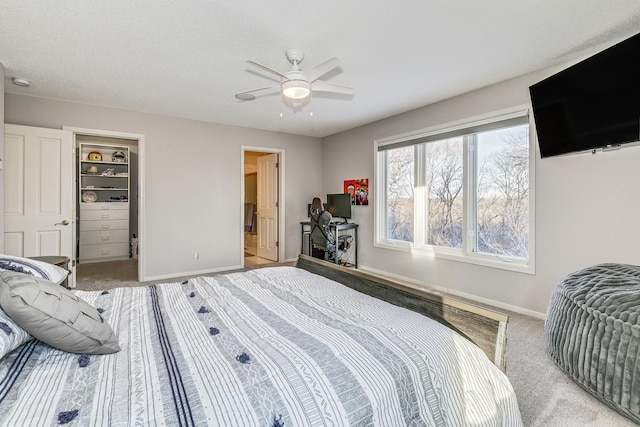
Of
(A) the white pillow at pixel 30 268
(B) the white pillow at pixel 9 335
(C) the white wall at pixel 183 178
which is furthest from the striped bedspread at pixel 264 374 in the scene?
(C) the white wall at pixel 183 178

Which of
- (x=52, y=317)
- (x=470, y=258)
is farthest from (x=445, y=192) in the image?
(x=52, y=317)

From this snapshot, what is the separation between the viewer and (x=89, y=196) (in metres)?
6.05

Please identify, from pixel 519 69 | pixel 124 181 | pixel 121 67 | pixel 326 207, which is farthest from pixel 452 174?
pixel 124 181

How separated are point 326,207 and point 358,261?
3.96ft

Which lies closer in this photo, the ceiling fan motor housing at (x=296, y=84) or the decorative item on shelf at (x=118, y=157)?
the ceiling fan motor housing at (x=296, y=84)

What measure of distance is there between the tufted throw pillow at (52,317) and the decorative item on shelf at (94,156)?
5988 millimetres

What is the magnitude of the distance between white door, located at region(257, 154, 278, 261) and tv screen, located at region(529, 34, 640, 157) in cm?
422

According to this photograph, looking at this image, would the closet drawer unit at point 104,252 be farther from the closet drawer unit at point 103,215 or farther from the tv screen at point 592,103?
the tv screen at point 592,103

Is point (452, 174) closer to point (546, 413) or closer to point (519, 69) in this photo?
point (519, 69)

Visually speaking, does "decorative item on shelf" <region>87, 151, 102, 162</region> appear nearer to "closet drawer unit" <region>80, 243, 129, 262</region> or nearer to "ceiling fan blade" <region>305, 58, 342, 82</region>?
"closet drawer unit" <region>80, 243, 129, 262</region>

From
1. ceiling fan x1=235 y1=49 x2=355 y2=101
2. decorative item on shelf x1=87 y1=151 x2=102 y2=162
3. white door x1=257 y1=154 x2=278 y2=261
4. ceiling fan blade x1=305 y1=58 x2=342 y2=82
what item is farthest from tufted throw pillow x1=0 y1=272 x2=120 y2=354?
decorative item on shelf x1=87 y1=151 x2=102 y2=162

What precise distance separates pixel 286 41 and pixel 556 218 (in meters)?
3.00

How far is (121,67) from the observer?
2943mm

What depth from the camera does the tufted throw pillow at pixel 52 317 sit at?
3.41ft
